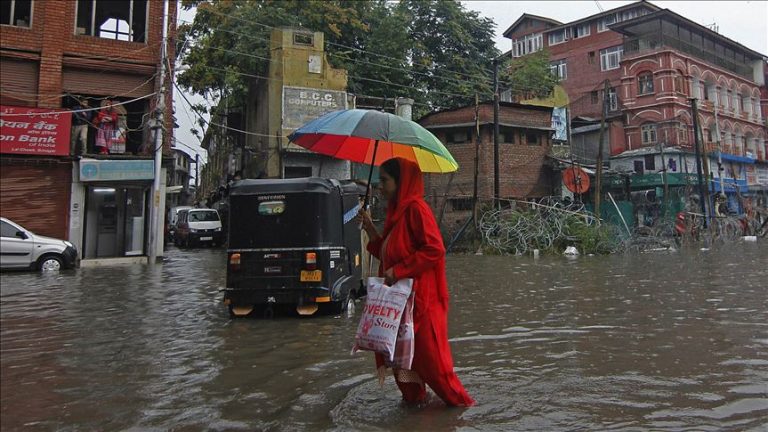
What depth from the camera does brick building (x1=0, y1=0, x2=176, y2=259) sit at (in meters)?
4.49

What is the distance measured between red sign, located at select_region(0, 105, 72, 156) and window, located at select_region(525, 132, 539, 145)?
25324mm

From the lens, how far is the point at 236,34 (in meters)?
25.0

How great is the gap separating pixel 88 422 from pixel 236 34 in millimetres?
24248

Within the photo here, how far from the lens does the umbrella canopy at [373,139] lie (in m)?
3.82

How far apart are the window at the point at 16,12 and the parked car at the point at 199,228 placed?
69.5 feet

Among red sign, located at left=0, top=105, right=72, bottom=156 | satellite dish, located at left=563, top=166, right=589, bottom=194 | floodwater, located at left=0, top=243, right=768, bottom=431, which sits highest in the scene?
satellite dish, located at left=563, top=166, right=589, bottom=194

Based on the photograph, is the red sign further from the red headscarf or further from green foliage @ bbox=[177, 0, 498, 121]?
green foliage @ bbox=[177, 0, 498, 121]

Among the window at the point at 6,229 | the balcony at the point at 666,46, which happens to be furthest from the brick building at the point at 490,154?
the window at the point at 6,229

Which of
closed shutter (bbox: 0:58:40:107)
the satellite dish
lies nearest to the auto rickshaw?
closed shutter (bbox: 0:58:40:107)

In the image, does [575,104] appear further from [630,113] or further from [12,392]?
[12,392]

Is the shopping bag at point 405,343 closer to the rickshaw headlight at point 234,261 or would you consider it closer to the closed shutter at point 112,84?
the rickshaw headlight at point 234,261

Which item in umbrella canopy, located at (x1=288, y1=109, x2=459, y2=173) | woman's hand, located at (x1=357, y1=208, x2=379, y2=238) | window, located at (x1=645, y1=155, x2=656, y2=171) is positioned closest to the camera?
woman's hand, located at (x1=357, y1=208, x2=379, y2=238)

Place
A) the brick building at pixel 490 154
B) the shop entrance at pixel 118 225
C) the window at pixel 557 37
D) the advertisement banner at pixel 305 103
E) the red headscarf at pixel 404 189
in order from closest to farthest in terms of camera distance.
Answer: the red headscarf at pixel 404 189 → the shop entrance at pixel 118 225 → the advertisement banner at pixel 305 103 → the brick building at pixel 490 154 → the window at pixel 557 37

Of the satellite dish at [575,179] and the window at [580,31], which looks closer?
the satellite dish at [575,179]
